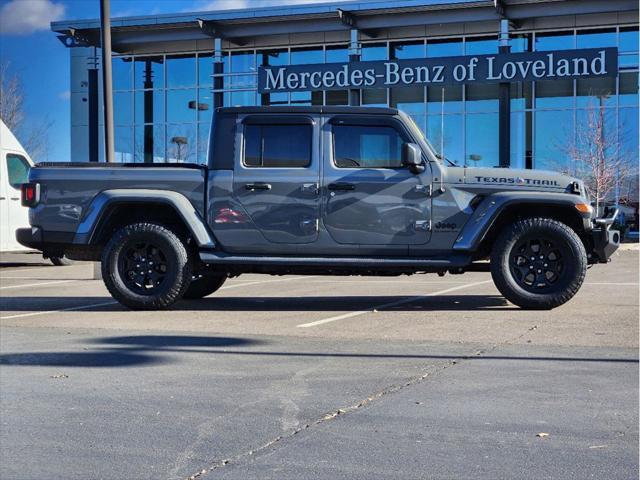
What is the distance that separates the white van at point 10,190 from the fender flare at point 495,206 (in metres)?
10.2

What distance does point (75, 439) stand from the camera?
440cm

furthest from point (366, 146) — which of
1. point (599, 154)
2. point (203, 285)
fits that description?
point (599, 154)

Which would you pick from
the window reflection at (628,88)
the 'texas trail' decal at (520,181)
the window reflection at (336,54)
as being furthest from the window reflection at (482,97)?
the 'texas trail' decal at (520,181)

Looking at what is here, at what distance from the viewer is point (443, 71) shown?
3259cm

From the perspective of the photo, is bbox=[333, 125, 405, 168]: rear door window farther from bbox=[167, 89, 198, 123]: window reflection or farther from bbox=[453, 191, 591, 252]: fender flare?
bbox=[167, 89, 198, 123]: window reflection

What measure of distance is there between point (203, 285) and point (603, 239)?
15.1ft

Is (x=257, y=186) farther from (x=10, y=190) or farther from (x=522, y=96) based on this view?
(x=522, y=96)

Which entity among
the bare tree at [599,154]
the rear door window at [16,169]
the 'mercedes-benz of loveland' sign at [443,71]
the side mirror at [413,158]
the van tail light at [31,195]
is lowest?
the van tail light at [31,195]

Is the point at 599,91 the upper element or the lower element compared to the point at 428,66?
lower

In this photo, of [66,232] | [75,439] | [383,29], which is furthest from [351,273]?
[383,29]

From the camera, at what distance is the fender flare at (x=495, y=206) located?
914 cm

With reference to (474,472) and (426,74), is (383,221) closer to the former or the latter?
(474,472)

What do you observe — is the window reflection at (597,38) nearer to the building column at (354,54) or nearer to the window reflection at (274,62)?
the building column at (354,54)

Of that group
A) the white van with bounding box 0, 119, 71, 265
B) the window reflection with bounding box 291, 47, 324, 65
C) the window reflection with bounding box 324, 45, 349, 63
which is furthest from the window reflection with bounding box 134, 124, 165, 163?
the white van with bounding box 0, 119, 71, 265
